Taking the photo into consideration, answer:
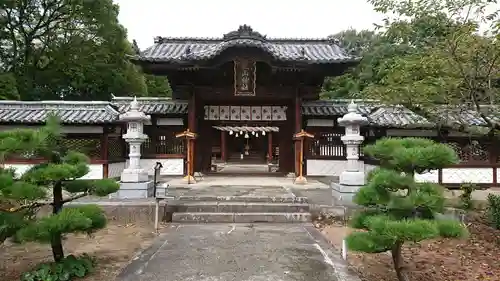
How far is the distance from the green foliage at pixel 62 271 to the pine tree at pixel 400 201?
143 inches

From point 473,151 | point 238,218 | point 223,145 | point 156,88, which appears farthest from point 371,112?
point 156,88

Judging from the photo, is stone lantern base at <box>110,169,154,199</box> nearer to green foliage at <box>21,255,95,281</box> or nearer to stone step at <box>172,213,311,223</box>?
stone step at <box>172,213,311,223</box>

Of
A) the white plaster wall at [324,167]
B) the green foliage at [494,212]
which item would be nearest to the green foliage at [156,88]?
the white plaster wall at [324,167]

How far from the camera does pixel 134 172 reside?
30.9 ft

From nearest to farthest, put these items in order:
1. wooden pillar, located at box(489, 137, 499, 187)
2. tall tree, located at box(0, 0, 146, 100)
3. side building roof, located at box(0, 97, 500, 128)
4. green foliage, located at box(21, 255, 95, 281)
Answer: green foliage, located at box(21, 255, 95, 281)
wooden pillar, located at box(489, 137, 499, 187)
side building roof, located at box(0, 97, 500, 128)
tall tree, located at box(0, 0, 146, 100)

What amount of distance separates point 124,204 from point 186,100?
8405 millimetres

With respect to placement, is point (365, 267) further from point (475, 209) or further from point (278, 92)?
point (278, 92)

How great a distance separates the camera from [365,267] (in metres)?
5.45

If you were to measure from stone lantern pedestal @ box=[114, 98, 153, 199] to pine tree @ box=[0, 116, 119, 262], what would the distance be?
421cm

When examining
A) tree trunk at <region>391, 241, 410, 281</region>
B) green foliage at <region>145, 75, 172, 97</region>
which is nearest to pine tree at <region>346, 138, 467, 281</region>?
tree trunk at <region>391, 241, 410, 281</region>

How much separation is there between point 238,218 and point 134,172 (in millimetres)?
3089

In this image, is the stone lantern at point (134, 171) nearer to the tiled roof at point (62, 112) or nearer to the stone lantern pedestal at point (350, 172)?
the tiled roof at point (62, 112)

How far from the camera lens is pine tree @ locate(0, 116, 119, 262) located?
4414mm

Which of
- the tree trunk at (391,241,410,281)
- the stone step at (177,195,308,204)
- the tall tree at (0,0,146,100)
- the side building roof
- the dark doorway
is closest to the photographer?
the tree trunk at (391,241,410,281)
